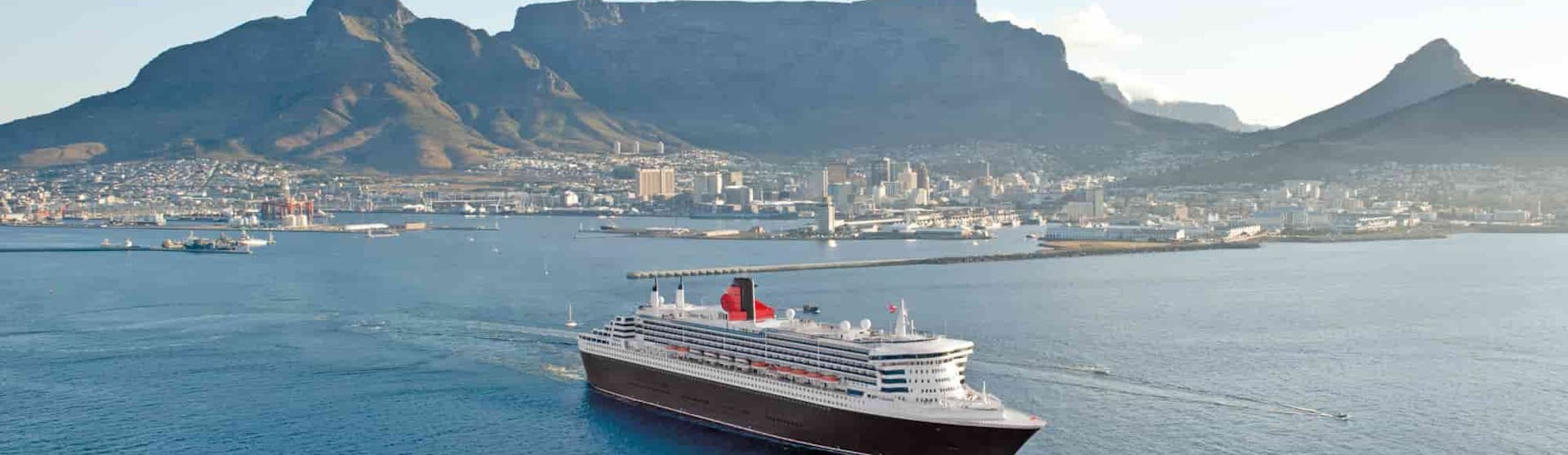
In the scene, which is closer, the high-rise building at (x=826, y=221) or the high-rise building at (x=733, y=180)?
the high-rise building at (x=826, y=221)

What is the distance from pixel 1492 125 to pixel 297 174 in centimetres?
11868

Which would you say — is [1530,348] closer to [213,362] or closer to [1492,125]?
[213,362]

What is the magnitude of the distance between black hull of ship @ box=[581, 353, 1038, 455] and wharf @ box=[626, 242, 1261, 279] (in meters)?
26.9

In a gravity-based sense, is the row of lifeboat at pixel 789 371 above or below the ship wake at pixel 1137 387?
above

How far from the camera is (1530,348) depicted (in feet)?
131

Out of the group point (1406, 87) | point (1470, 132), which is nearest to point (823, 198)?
point (1470, 132)

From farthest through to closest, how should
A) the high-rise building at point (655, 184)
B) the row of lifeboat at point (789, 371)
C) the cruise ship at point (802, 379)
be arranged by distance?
the high-rise building at point (655, 184) → the row of lifeboat at point (789, 371) → the cruise ship at point (802, 379)

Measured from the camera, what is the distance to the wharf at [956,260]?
64.1 metres

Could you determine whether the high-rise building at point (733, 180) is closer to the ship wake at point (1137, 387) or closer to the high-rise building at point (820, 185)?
the high-rise building at point (820, 185)

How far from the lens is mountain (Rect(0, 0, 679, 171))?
168 meters

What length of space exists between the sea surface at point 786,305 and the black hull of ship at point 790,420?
50cm

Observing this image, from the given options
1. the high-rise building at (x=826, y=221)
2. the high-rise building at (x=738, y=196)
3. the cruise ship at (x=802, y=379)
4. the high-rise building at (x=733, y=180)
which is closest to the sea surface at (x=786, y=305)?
the cruise ship at (x=802, y=379)

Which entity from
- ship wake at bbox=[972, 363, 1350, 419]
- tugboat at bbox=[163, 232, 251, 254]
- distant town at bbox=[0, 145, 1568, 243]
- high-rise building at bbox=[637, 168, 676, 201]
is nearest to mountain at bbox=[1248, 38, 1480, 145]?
distant town at bbox=[0, 145, 1568, 243]

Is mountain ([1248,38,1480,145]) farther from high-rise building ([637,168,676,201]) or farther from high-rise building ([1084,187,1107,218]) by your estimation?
high-rise building ([637,168,676,201])
